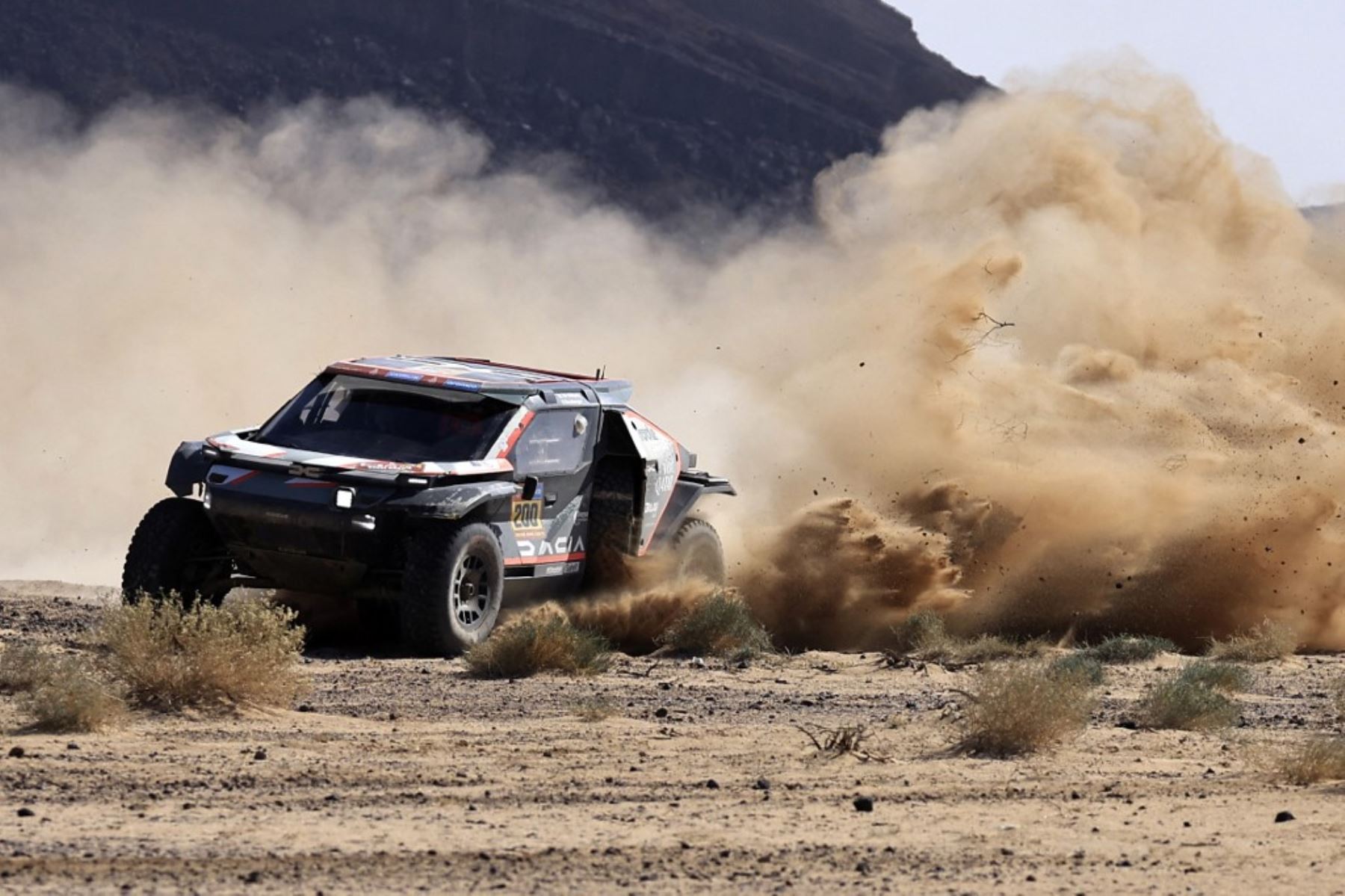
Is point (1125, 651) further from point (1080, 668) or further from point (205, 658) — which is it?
point (205, 658)

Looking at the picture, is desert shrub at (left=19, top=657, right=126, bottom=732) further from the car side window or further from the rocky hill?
the rocky hill

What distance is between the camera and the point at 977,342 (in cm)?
2103

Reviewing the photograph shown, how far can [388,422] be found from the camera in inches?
525

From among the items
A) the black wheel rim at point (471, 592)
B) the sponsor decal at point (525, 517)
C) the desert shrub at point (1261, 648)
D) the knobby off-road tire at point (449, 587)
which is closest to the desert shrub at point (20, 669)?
the knobby off-road tire at point (449, 587)

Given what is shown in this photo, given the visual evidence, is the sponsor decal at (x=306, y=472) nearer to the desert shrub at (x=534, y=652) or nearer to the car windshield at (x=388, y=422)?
the car windshield at (x=388, y=422)

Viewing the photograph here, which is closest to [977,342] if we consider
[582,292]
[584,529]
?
[584,529]

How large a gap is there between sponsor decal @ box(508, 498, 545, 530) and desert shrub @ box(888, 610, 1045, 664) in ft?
7.95

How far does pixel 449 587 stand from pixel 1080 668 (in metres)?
3.55

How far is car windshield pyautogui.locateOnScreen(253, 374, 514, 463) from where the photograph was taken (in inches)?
516

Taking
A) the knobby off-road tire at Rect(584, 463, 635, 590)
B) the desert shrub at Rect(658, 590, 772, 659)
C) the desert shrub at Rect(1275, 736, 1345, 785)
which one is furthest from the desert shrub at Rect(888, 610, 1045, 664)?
the desert shrub at Rect(1275, 736, 1345, 785)

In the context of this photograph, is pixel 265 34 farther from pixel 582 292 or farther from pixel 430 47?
pixel 582 292

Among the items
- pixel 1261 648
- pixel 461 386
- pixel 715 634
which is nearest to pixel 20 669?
pixel 461 386

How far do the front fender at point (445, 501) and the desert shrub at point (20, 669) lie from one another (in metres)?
2.48

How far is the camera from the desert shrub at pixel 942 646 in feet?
47.1
